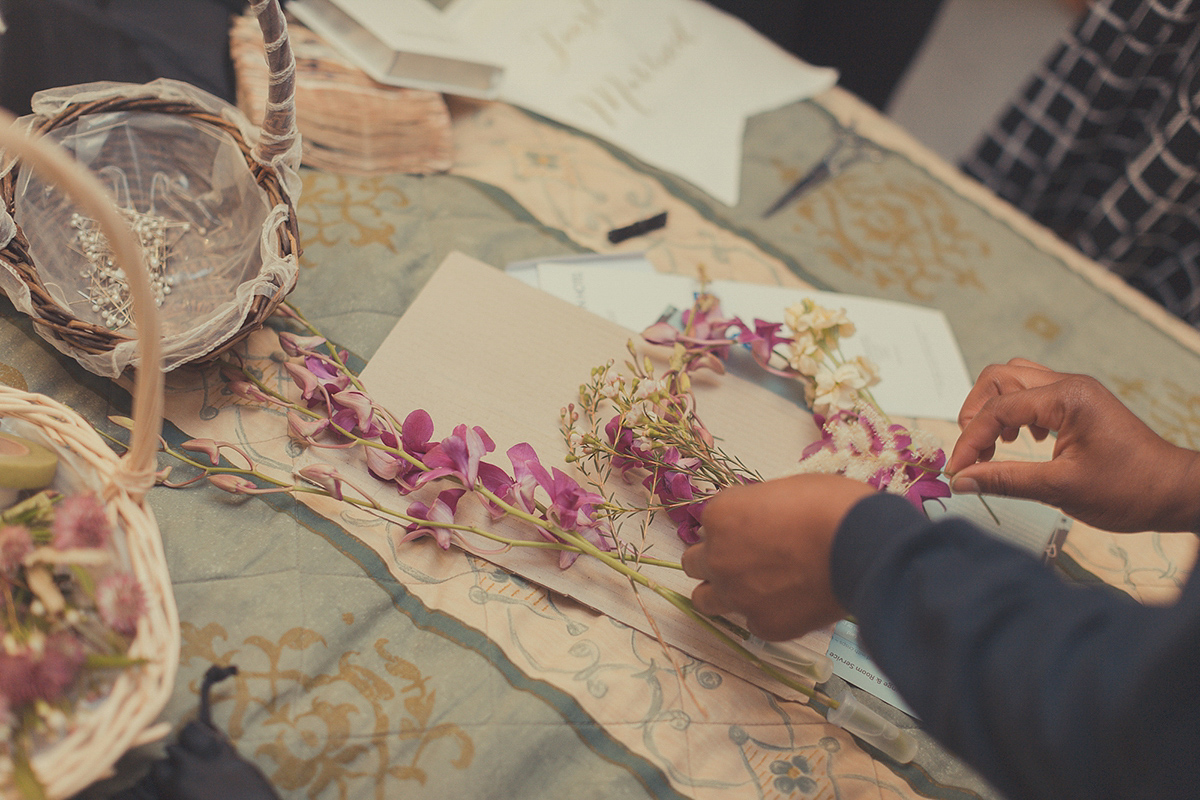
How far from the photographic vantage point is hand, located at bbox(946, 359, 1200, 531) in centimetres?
70

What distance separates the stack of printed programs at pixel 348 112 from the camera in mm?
929

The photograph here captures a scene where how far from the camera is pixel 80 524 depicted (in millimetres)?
481

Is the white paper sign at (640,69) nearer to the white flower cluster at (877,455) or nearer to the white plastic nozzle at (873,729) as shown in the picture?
the white flower cluster at (877,455)

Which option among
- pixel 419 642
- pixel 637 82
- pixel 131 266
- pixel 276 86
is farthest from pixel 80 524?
pixel 637 82

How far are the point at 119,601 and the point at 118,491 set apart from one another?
9cm

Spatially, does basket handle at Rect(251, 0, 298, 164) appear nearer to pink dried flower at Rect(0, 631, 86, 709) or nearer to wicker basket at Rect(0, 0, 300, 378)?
wicker basket at Rect(0, 0, 300, 378)

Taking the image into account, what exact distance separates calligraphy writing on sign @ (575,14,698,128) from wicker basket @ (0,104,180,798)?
796 mm

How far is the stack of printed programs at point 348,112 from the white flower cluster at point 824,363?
52 centimetres

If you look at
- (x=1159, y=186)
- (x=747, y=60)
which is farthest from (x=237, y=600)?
(x=1159, y=186)

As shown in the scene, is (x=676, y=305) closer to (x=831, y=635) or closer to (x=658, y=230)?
(x=658, y=230)

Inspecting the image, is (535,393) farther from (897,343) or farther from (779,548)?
(897,343)

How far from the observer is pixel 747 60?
1289 millimetres

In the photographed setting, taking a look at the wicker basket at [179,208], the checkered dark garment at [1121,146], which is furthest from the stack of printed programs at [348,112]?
the checkered dark garment at [1121,146]

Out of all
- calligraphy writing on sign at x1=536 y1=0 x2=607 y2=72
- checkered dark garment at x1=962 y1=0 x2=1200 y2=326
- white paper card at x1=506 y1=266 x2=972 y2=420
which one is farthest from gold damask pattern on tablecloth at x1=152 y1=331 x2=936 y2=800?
checkered dark garment at x1=962 y1=0 x2=1200 y2=326
